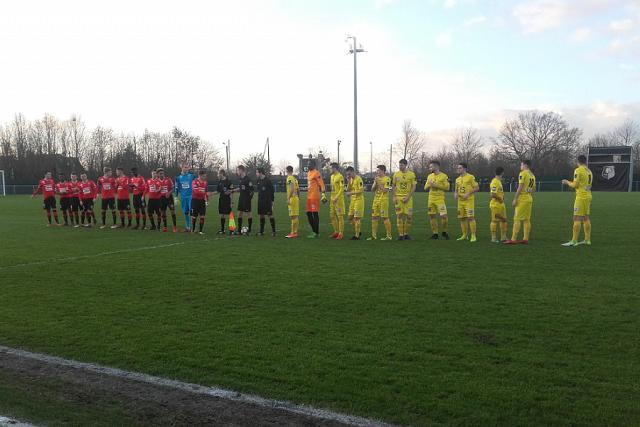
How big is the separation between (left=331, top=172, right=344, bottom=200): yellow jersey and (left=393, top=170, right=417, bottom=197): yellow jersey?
1496 millimetres

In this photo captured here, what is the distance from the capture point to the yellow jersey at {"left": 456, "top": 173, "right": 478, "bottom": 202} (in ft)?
42.6

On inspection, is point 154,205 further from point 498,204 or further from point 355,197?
point 498,204

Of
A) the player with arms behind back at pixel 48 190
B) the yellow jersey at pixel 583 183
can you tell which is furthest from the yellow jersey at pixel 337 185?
the player with arms behind back at pixel 48 190

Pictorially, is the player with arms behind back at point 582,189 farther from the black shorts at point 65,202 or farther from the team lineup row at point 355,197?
the black shorts at point 65,202

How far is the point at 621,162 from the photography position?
51.6 m

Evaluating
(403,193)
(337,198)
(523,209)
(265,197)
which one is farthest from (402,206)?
(265,197)

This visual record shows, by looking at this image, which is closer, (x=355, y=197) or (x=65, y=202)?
(x=355, y=197)

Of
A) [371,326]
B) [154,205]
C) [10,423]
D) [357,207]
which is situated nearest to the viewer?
[10,423]

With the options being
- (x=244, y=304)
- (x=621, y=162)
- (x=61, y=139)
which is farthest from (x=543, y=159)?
(x=244, y=304)

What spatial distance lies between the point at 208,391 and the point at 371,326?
7.16 feet

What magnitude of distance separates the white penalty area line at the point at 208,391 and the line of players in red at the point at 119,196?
11.1 metres

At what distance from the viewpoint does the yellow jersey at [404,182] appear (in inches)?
526

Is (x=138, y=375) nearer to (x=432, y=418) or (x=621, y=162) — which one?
(x=432, y=418)

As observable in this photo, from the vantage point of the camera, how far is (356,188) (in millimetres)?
13789
